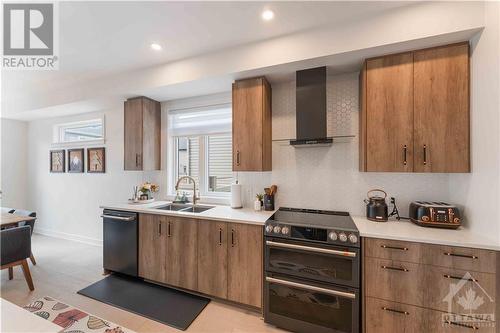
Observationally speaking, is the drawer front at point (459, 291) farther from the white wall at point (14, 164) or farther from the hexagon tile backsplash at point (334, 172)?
the white wall at point (14, 164)

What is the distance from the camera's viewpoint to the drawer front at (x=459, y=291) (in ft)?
4.82

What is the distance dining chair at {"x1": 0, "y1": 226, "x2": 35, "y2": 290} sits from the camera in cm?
241

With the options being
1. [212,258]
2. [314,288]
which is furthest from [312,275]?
[212,258]

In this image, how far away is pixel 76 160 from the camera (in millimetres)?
4195

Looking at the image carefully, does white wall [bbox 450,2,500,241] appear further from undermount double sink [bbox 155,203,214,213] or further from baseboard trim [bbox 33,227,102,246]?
baseboard trim [bbox 33,227,102,246]

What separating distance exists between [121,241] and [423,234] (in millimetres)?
3404

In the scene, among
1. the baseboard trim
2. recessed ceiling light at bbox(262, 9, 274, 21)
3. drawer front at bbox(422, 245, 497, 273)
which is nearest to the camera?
drawer front at bbox(422, 245, 497, 273)

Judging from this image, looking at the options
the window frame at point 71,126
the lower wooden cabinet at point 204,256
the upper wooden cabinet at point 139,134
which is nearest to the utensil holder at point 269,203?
the lower wooden cabinet at point 204,256

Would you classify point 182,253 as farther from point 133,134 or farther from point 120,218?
point 133,134

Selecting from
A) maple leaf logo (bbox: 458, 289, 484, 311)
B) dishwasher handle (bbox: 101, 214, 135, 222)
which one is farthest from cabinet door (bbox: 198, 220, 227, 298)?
maple leaf logo (bbox: 458, 289, 484, 311)

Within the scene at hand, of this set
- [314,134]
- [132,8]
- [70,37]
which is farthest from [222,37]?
[70,37]

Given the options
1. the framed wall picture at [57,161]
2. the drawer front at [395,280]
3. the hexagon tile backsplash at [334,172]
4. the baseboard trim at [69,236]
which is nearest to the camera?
the drawer front at [395,280]

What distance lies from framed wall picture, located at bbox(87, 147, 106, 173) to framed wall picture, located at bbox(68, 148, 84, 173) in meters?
0.22

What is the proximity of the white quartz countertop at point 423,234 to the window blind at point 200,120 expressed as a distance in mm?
2195
